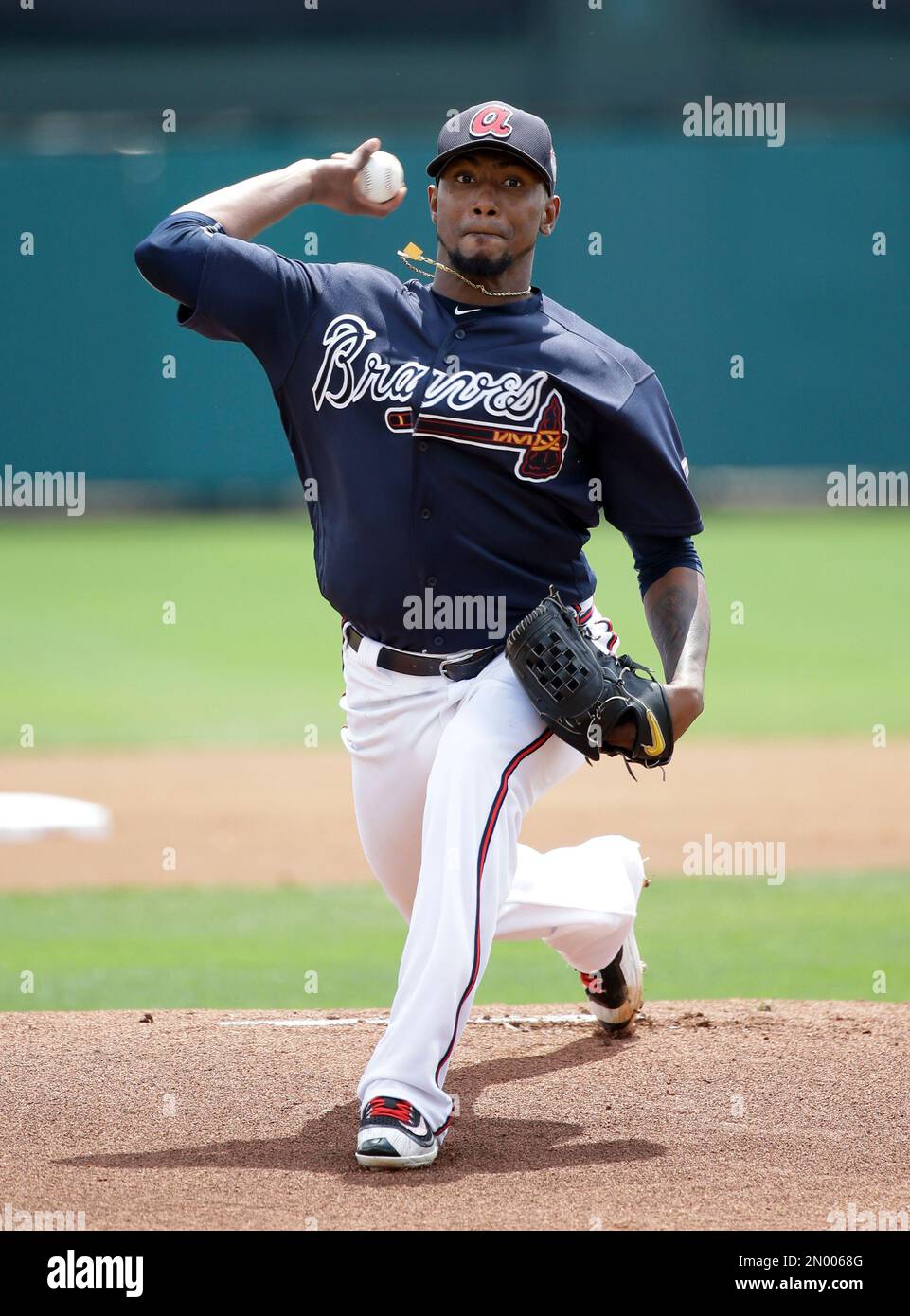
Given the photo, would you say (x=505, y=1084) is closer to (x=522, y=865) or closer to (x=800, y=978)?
(x=522, y=865)

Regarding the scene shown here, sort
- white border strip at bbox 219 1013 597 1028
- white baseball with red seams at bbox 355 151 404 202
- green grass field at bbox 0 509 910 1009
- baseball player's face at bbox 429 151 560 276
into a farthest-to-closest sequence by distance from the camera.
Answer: green grass field at bbox 0 509 910 1009 < white border strip at bbox 219 1013 597 1028 < white baseball with red seams at bbox 355 151 404 202 < baseball player's face at bbox 429 151 560 276

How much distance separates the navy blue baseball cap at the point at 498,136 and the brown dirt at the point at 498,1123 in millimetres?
1893

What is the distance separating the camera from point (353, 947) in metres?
5.68

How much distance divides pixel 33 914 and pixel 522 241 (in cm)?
357

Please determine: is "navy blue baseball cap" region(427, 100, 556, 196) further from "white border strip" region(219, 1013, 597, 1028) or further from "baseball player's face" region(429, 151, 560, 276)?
"white border strip" region(219, 1013, 597, 1028)

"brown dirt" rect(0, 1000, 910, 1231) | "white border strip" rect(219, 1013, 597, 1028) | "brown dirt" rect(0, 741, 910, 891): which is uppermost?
"brown dirt" rect(0, 1000, 910, 1231)

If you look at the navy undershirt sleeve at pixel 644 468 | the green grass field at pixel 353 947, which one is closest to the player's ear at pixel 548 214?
the navy undershirt sleeve at pixel 644 468

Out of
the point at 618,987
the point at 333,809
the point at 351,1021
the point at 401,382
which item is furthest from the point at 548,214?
the point at 333,809

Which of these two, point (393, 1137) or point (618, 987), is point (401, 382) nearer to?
point (393, 1137)

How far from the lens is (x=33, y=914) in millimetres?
6070

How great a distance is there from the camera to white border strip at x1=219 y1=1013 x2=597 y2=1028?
4.22m

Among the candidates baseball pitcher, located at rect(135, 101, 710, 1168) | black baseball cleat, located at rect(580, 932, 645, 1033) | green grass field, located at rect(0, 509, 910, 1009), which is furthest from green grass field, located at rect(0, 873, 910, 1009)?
baseball pitcher, located at rect(135, 101, 710, 1168)

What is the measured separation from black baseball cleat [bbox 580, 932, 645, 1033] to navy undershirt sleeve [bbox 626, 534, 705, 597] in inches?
35.6

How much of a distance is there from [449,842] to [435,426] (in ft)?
2.60
